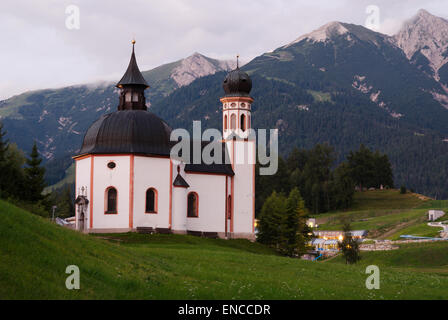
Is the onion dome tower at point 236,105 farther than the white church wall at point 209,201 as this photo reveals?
Yes

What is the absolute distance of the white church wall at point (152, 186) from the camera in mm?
54656

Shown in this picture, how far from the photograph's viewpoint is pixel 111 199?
180 feet

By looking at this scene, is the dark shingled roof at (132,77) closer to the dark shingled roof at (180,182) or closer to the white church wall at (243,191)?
the dark shingled roof at (180,182)

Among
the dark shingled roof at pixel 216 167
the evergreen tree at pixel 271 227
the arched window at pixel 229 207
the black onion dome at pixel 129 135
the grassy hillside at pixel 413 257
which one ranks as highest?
the black onion dome at pixel 129 135

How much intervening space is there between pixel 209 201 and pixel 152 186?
7.14 m

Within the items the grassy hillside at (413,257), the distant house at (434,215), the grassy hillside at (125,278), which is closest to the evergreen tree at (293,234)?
the grassy hillside at (413,257)

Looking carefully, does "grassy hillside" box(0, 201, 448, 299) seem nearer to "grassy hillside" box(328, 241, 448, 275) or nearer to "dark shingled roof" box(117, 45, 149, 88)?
"dark shingled roof" box(117, 45, 149, 88)

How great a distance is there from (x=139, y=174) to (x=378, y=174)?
102 metres

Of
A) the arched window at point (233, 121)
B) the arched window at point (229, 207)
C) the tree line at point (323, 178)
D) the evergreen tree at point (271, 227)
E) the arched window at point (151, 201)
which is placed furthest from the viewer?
the tree line at point (323, 178)

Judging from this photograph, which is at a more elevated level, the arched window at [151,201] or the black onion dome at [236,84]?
the black onion dome at [236,84]

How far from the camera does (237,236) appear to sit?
62.1 metres

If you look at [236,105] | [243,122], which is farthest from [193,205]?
[236,105]

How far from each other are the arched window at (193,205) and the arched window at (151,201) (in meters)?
5.03

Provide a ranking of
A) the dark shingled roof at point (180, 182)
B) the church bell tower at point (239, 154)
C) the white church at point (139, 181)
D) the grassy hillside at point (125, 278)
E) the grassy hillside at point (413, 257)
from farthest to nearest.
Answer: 1. the grassy hillside at point (413, 257)
2. the church bell tower at point (239, 154)
3. the dark shingled roof at point (180, 182)
4. the white church at point (139, 181)
5. the grassy hillside at point (125, 278)
